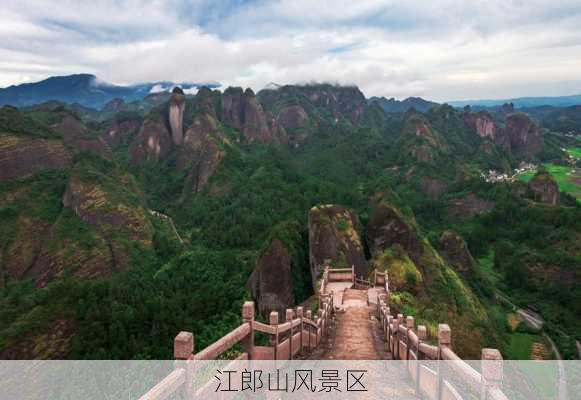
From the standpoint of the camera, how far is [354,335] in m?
16.7

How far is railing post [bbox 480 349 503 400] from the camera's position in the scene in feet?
16.8

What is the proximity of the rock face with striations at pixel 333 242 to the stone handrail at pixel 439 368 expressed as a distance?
27.2 metres

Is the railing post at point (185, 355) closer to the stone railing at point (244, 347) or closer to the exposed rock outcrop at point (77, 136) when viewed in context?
the stone railing at point (244, 347)

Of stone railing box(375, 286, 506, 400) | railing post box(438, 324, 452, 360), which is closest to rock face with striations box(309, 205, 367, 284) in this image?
stone railing box(375, 286, 506, 400)

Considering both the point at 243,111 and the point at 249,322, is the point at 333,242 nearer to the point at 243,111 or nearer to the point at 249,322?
the point at 249,322

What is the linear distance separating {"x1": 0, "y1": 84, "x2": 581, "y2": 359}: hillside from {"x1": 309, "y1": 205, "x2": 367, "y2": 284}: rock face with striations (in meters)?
0.18

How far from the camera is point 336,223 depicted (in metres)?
45.1

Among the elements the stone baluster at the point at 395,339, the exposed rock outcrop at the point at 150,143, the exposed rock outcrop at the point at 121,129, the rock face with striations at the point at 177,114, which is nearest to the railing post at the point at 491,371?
the stone baluster at the point at 395,339

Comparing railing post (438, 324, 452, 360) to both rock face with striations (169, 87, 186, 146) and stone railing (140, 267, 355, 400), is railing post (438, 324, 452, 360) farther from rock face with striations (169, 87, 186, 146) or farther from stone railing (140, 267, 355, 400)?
rock face with striations (169, 87, 186, 146)

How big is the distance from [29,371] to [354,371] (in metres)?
32.4

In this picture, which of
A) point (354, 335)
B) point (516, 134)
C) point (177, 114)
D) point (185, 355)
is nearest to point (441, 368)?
point (185, 355)

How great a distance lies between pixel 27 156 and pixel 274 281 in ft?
206

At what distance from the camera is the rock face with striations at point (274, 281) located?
43.9 meters

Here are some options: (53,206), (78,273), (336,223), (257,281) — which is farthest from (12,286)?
(336,223)
